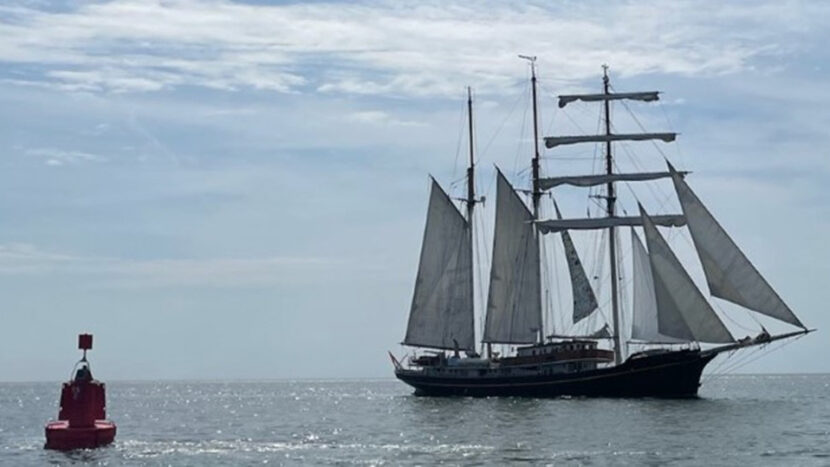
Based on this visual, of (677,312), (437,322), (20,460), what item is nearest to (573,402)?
(677,312)

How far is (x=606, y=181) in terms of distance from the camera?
97.6m

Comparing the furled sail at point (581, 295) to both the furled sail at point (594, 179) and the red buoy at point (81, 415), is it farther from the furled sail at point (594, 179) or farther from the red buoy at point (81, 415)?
the red buoy at point (81, 415)

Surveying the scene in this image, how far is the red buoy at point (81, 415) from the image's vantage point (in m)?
53.1

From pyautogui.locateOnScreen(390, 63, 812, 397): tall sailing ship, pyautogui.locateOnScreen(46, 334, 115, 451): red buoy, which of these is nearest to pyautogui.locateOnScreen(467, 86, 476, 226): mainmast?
pyautogui.locateOnScreen(390, 63, 812, 397): tall sailing ship

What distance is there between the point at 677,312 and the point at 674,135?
16.0 metres

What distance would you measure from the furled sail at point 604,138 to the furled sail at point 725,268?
12232 mm

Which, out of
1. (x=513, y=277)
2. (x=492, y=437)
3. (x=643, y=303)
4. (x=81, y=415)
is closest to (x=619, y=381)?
(x=643, y=303)

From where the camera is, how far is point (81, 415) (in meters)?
54.3

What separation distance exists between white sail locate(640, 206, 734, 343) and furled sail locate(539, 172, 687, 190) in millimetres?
10541

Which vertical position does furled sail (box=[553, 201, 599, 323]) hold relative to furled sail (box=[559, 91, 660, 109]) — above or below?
below

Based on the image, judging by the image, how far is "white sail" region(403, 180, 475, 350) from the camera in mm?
98688

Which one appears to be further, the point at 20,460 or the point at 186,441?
the point at 186,441

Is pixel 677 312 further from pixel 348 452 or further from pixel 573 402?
pixel 348 452

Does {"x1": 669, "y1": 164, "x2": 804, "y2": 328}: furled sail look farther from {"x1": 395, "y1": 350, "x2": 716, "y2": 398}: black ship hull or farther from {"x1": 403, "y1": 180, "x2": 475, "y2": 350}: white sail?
{"x1": 403, "y1": 180, "x2": 475, "y2": 350}: white sail
